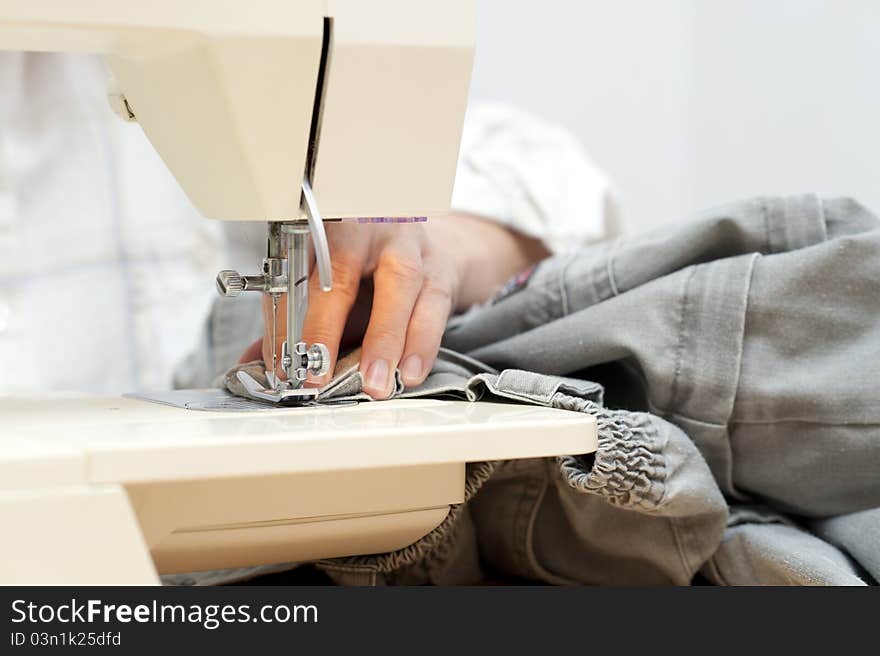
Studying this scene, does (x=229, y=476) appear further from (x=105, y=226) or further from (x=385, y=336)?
(x=105, y=226)

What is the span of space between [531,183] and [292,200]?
0.78 m

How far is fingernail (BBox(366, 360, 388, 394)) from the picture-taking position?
72 centimetres

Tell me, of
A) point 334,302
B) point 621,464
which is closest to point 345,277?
point 334,302

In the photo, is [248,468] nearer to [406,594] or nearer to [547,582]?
[406,594]

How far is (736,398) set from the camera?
740 mm

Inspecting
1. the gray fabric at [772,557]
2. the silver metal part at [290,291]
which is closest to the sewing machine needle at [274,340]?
the silver metal part at [290,291]

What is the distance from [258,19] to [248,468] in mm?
275

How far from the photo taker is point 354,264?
80cm

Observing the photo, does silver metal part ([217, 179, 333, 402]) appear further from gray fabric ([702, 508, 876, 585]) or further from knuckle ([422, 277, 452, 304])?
gray fabric ([702, 508, 876, 585])

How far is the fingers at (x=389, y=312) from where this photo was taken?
2.40ft

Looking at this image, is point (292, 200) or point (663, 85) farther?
point (663, 85)

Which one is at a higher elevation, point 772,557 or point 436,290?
point 436,290

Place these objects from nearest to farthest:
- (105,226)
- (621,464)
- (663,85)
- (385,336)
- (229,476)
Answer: (229,476) → (621,464) → (385,336) → (105,226) → (663,85)

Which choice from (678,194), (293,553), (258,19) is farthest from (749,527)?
(678,194)
